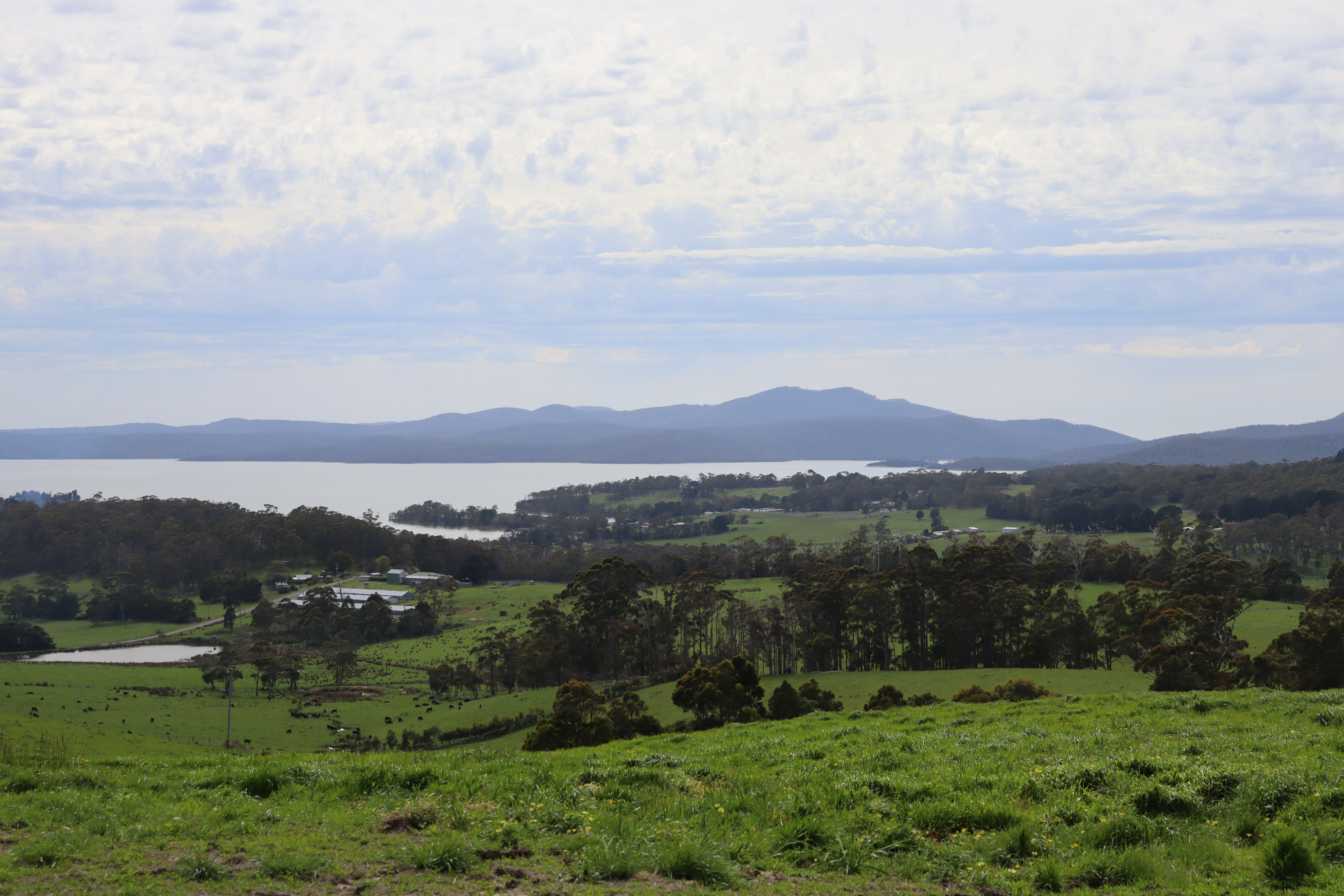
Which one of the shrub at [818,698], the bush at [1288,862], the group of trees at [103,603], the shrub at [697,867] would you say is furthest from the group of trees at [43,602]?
the bush at [1288,862]

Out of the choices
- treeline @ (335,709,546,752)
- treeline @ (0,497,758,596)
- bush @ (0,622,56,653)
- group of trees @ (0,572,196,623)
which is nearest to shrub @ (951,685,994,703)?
treeline @ (335,709,546,752)

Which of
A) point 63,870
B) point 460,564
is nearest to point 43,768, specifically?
point 63,870

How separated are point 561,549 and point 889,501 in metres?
91.4

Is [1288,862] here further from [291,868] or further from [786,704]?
[786,704]

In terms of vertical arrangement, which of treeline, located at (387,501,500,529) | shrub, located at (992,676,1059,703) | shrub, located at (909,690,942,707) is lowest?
treeline, located at (387,501,500,529)

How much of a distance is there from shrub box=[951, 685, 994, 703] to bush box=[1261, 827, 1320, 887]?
62.0 ft

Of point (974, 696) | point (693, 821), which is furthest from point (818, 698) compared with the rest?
point (693, 821)

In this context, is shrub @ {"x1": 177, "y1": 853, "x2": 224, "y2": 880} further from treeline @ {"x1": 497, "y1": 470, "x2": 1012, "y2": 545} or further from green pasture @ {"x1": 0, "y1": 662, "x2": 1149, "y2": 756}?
treeline @ {"x1": 497, "y1": 470, "x2": 1012, "y2": 545}

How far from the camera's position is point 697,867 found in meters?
6.36

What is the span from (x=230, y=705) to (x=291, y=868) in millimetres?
44641

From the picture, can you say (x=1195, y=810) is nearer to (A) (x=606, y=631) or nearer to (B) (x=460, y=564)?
(A) (x=606, y=631)

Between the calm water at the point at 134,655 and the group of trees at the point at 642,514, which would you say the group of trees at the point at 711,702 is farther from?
the group of trees at the point at 642,514

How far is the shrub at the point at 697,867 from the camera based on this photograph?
624 cm

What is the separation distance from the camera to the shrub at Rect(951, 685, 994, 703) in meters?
25.8
